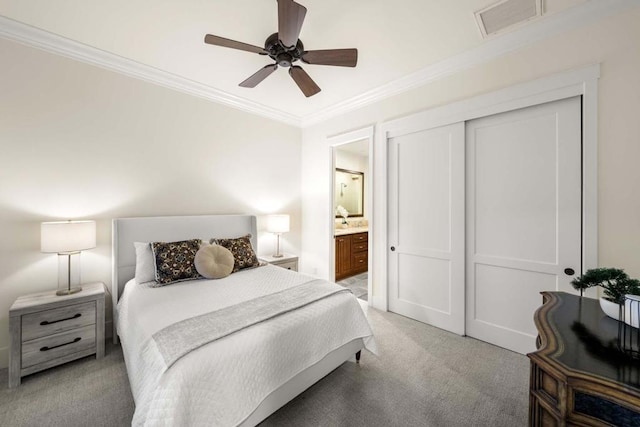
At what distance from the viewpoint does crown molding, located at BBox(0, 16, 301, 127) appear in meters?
2.15

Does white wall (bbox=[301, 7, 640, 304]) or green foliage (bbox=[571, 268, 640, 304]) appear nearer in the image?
green foliage (bbox=[571, 268, 640, 304])

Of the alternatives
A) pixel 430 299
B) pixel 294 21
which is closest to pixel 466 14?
pixel 294 21

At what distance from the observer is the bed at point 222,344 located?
1.18 meters

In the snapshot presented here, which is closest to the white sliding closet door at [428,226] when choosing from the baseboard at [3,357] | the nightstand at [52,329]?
the nightstand at [52,329]

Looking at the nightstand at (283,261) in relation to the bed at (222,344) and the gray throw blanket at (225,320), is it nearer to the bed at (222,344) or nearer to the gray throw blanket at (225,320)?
the bed at (222,344)

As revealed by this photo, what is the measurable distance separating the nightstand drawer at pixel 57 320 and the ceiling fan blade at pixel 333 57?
2.79m

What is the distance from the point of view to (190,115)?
10.4 ft

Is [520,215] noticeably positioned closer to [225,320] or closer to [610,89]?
[610,89]

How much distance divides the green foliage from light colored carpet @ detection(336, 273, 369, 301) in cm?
280

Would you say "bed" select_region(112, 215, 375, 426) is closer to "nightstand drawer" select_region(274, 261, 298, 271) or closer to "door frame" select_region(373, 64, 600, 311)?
"nightstand drawer" select_region(274, 261, 298, 271)

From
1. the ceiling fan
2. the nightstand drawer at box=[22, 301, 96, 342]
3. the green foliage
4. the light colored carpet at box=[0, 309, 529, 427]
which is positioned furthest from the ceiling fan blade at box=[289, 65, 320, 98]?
the nightstand drawer at box=[22, 301, 96, 342]

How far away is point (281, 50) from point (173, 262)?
7.02ft

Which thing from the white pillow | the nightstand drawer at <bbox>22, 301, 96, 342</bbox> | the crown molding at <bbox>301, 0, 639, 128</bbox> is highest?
the crown molding at <bbox>301, 0, 639, 128</bbox>

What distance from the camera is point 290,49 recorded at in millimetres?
2010
